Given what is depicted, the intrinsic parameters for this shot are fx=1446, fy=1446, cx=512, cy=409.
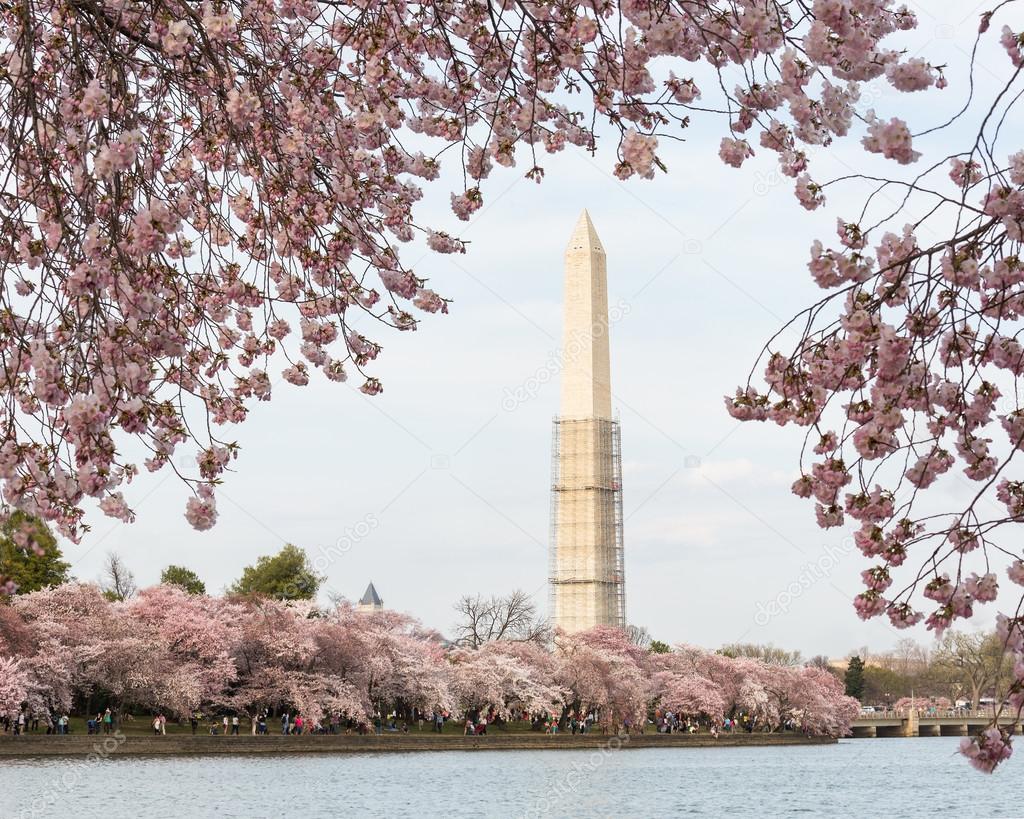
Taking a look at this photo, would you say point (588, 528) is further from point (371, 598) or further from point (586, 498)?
point (371, 598)

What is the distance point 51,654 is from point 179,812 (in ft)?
51.3

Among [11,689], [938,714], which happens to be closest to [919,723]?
[938,714]

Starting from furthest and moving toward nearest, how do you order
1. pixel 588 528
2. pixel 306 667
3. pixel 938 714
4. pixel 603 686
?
pixel 938 714, pixel 588 528, pixel 603 686, pixel 306 667

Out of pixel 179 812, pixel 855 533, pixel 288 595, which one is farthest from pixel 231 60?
pixel 288 595

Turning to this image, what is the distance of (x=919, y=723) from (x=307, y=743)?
52.2 meters

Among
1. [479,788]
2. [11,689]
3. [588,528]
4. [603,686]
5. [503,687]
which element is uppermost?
[588,528]

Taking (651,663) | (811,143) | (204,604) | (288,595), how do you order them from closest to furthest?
(811,143) < (204,604) < (651,663) < (288,595)

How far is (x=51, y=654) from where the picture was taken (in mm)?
36094

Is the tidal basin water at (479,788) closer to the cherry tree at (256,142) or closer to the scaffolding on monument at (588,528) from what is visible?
the cherry tree at (256,142)

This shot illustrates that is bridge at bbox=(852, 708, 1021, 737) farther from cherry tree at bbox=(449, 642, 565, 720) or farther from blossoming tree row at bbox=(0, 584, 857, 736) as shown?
cherry tree at bbox=(449, 642, 565, 720)

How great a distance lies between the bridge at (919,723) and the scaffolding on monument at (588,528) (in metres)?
18.7

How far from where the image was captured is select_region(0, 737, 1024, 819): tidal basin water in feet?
76.9

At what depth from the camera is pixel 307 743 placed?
129 ft

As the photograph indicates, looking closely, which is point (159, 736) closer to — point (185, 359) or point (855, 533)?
point (185, 359)
